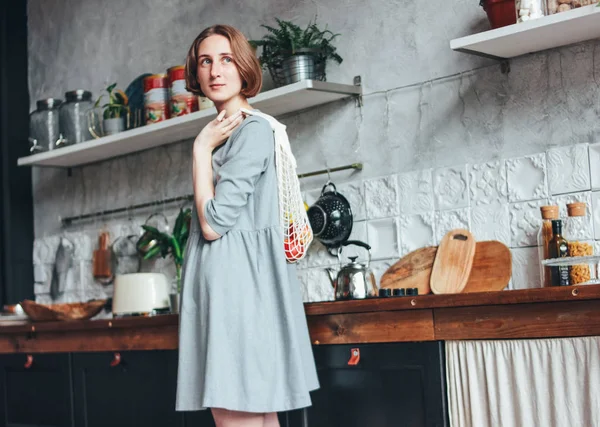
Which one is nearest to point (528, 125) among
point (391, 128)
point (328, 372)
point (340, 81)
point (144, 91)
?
point (391, 128)

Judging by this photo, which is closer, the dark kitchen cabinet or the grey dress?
the grey dress

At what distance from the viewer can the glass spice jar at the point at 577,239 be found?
2.48 m

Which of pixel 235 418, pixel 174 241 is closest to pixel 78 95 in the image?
pixel 174 241

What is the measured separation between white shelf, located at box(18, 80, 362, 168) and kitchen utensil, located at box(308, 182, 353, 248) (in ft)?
1.16

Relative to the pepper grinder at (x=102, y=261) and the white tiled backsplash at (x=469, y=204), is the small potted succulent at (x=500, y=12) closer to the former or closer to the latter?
the white tiled backsplash at (x=469, y=204)

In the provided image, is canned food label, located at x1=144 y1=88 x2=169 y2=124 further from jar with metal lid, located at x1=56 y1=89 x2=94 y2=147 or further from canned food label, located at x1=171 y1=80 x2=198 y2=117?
jar with metal lid, located at x1=56 y1=89 x2=94 y2=147

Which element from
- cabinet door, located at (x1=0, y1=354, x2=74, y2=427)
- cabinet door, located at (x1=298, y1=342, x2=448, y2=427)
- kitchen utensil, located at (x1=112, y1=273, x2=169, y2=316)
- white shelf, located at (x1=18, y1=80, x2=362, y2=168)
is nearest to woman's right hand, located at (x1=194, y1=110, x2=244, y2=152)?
cabinet door, located at (x1=298, y1=342, x2=448, y2=427)

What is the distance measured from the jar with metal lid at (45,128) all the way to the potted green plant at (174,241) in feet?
2.38

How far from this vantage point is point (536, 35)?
2.54 metres

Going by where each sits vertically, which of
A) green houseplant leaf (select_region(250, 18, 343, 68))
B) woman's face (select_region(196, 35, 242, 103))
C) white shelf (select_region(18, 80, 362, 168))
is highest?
green houseplant leaf (select_region(250, 18, 343, 68))

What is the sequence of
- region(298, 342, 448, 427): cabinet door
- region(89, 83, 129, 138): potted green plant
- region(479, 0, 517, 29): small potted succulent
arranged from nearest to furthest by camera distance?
region(298, 342, 448, 427): cabinet door → region(479, 0, 517, 29): small potted succulent → region(89, 83, 129, 138): potted green plant

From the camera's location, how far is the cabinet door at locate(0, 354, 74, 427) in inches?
135

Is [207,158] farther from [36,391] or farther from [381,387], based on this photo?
[36,391]

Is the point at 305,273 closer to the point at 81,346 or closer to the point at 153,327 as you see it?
the point at 153,327
